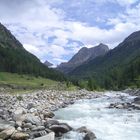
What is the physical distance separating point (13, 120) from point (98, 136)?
39.9 ft

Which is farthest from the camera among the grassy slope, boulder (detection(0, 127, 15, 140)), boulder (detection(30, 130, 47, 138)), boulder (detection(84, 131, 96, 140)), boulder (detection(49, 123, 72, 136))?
the grassy slope

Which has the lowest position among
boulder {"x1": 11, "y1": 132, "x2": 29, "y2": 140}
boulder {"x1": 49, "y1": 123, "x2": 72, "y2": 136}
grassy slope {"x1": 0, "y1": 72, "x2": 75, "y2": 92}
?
boulder {"x1": 11, "y1": 132, "x2": 29, "y2": 140}

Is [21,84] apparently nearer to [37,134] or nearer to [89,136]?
[37,134]

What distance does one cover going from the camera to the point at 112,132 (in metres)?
31.3

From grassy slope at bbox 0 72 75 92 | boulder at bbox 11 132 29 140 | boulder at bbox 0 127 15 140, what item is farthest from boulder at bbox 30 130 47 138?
grassy slope at bbox 0 72 75 92

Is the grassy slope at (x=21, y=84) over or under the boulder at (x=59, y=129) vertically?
over

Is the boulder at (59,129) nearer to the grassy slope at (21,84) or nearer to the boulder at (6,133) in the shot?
the boulder at (6,133)

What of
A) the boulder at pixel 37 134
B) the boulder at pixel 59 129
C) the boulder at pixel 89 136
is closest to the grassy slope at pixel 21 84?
the boulder at pixel 59 129

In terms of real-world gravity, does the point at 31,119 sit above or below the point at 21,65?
below


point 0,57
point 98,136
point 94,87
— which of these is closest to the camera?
point 98,136

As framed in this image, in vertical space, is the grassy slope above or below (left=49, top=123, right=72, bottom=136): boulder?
above

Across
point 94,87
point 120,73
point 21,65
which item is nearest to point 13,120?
point 94,87

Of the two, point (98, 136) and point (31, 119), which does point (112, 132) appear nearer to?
point (98, 136)

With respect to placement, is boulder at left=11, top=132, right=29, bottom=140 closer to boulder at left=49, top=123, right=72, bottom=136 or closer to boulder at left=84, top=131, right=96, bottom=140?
boulder at left=49, top=123, right=72, bottom=136
